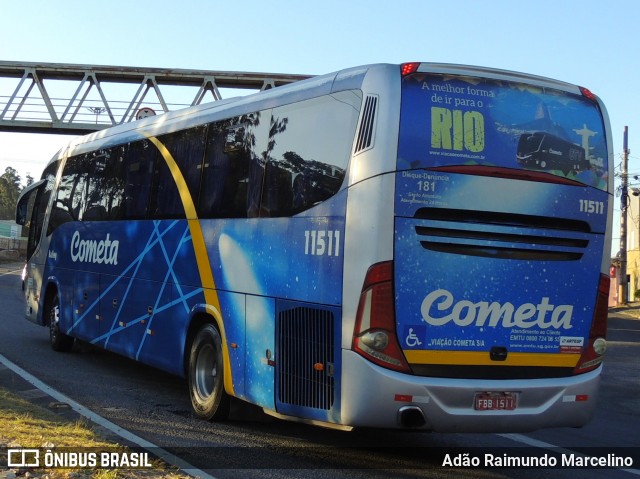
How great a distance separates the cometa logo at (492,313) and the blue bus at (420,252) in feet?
0.04

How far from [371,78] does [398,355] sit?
2333 mm

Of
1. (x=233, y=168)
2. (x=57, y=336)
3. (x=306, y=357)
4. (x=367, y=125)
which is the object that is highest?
(x=367, y=125)

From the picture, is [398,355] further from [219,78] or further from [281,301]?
[219,78]

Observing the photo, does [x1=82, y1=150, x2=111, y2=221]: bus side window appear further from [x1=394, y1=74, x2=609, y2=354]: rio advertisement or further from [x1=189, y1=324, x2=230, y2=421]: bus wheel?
[x1=394, y1=74, x2=609, y2=354]: rio advertisement

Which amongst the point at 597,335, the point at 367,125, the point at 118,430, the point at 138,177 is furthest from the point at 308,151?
the point at 138,177

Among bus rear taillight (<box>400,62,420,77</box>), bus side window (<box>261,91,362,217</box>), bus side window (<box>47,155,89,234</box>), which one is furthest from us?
bus side window (<box>47,155,89,234</box>)

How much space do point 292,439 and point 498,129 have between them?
369cm

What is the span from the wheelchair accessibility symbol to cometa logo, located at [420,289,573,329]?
118 mm

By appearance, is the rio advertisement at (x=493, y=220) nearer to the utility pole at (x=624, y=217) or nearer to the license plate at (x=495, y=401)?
the license plate at (x=495, y=401)

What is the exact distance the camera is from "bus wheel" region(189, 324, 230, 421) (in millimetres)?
8852

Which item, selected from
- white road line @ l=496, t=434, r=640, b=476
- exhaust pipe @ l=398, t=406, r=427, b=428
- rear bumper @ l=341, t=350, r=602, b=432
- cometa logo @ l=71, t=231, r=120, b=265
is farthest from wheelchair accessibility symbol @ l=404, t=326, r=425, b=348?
cometa logo @ l=71, t=231, r=120, b=265

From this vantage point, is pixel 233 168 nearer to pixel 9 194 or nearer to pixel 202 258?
pixel 202 258

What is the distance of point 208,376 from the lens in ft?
30.2

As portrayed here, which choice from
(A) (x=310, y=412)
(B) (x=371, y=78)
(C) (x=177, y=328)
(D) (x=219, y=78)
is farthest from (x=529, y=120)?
(D) (x=219, y=78)
